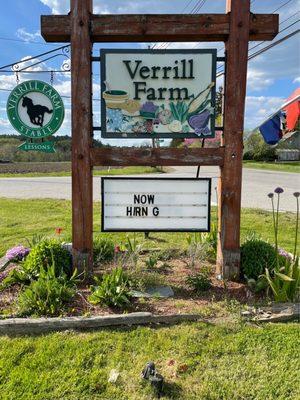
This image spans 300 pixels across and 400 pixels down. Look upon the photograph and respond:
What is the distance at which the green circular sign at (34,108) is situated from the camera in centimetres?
421

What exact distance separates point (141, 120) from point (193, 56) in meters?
0.87

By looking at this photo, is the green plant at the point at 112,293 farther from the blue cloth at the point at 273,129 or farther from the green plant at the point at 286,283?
the blue cloth at the point at 273,129

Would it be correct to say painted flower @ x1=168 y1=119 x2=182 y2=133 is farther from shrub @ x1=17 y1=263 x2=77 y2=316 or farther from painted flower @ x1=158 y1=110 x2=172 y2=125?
shrub @ x1=17 y1=263 x2=77 y2=316

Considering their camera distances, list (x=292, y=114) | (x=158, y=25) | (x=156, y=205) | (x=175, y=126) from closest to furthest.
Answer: (x=158, y=25)
(x=175, y=126)
(x=156, y=205)
(x=292, y=114)

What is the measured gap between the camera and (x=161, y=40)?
4.17m

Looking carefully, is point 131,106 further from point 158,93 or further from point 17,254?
point 17,254

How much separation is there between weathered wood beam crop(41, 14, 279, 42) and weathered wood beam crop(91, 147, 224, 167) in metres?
1.18

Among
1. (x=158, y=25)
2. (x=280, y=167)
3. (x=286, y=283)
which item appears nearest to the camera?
(x=286, y=283)

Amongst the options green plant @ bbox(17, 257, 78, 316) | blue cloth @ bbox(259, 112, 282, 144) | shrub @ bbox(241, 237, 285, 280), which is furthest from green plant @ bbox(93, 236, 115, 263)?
blue cloth @ bbox(259, 112, 282, 144)

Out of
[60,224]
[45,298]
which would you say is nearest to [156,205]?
[45,298]

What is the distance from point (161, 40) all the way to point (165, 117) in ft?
2.72

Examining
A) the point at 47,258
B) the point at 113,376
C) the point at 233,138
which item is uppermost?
the point at 233,138

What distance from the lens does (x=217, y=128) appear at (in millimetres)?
4191

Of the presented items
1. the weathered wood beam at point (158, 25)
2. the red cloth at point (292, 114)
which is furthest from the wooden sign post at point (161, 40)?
the red cloth at point (292, 114)
